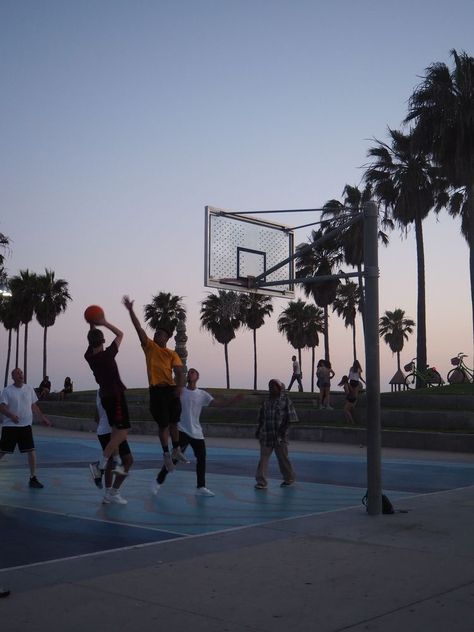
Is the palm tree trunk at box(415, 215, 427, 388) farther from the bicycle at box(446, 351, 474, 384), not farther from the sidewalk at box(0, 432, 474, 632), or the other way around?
the sidewalk at box(0, 432, 474, 632)

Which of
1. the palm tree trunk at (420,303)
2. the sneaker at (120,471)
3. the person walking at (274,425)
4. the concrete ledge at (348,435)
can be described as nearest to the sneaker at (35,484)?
the sneaker at (120,471)

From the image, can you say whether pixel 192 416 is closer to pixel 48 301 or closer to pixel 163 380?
pixel 163 380

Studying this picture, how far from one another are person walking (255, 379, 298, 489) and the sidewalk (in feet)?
12.0

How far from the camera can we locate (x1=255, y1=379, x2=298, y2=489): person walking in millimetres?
12977

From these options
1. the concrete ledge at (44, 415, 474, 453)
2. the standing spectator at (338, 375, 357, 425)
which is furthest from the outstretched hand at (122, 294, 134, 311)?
the standing spectator at (338, 375, 357, 425)

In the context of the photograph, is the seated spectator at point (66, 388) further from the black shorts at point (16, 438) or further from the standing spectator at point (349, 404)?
the black shorts at point (16, 438)

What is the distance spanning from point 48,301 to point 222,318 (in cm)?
1694

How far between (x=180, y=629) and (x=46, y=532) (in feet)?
13.8

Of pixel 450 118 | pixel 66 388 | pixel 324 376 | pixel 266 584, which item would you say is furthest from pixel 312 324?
pixel 266 584

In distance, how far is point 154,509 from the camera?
11.0 meters

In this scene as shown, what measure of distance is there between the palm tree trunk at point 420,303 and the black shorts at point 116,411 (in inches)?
1191

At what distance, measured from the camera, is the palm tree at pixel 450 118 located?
35.0 metres

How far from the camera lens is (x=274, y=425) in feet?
42.8

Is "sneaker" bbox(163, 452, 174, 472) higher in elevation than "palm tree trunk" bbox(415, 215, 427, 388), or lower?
lower
